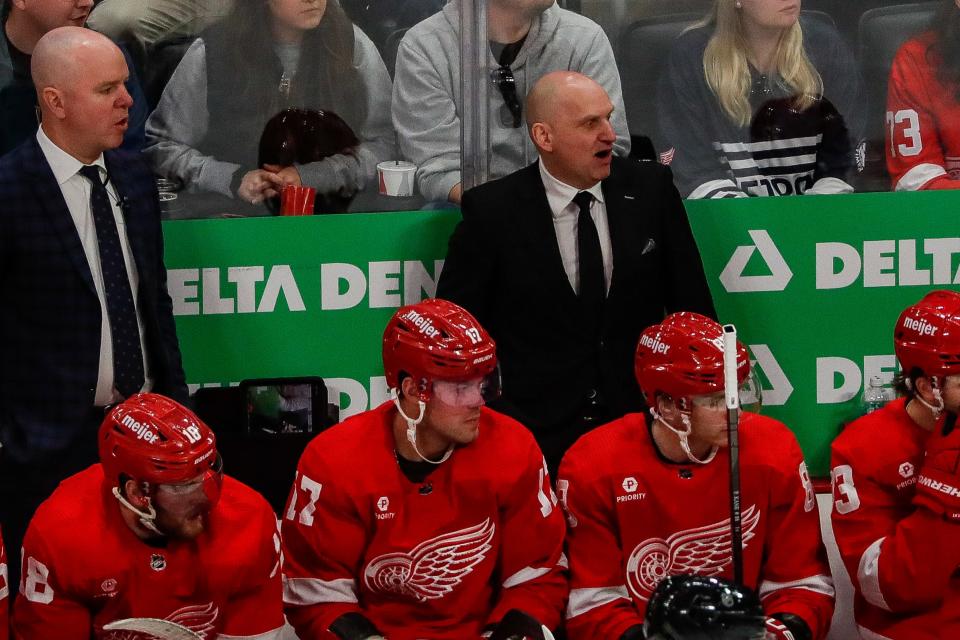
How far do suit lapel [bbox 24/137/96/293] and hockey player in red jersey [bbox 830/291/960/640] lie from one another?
1920mm

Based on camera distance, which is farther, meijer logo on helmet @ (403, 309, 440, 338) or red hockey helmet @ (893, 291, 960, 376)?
red hockey helmet @ (893, 291, 960, 376)

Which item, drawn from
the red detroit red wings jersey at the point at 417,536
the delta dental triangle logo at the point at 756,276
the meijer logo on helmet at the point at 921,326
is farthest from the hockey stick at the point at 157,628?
the delta dental triangle logo at the point at 756,276

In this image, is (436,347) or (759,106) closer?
(436,347)

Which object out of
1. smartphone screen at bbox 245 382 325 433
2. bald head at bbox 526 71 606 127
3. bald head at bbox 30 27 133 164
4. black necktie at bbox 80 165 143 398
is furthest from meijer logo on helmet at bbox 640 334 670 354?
bald head at bbox 30 27 133 164

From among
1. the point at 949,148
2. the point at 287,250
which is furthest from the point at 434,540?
the point at 949,148

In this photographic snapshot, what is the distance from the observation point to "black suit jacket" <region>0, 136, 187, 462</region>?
157 inches

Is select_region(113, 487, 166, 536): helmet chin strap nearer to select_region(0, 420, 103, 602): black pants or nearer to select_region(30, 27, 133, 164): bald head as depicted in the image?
select_region(0, 420, 103, 602): black pants

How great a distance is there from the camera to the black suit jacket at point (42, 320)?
3977 millimetres

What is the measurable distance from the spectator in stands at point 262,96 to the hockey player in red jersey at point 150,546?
151 cm

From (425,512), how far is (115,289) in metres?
1.15

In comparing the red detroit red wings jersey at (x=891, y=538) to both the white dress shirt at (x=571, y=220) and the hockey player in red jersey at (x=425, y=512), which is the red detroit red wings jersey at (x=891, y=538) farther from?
the white dress shirt at (x=571, y=220)

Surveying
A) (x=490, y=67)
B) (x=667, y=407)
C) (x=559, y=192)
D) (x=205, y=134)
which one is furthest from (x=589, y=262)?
(x=205, y=134)

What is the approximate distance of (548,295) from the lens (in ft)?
14.3

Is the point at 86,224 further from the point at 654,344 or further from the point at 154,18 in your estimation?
the point at 654,344
